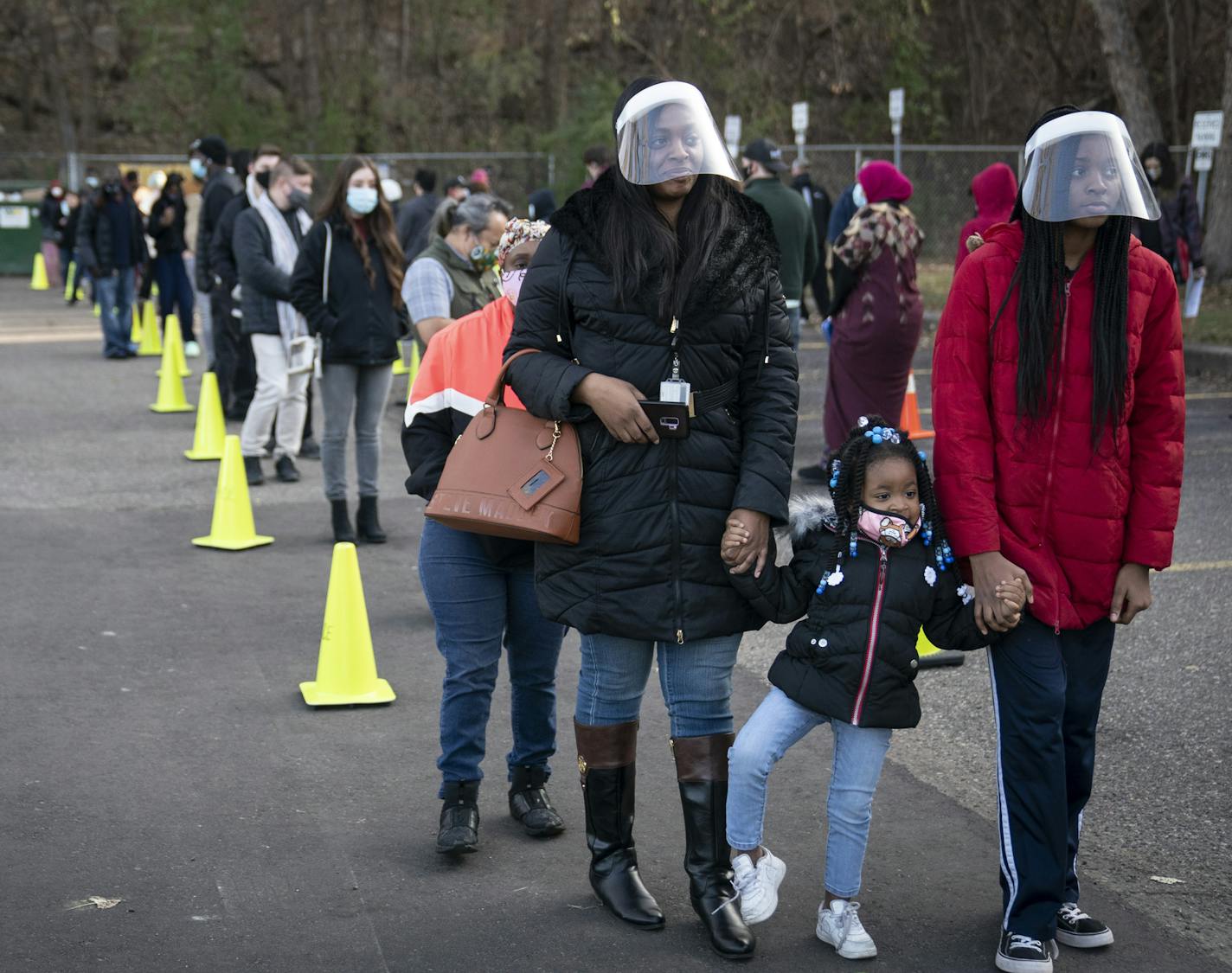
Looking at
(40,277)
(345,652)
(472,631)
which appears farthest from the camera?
(40,277)

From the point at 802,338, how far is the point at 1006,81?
1639 cm

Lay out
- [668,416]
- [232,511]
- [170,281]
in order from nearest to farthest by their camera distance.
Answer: [668,416]
[232,511]
[170,281]

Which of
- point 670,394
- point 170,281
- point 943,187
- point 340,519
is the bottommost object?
point 340,519

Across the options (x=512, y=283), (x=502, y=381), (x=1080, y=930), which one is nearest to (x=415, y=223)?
(x=512, y=283)

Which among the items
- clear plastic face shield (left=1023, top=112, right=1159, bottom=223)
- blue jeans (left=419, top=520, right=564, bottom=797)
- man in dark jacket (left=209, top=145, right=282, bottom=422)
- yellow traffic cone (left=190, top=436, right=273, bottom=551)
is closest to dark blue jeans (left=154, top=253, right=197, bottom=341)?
man in dark jacket (left=209, top=145, right=282, bottom=422)

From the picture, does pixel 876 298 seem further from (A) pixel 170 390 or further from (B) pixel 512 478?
(A) pixel 170 390

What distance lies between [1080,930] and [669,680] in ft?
3.98

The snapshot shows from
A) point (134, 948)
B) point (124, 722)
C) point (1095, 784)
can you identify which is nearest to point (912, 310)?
point (1095, 784)

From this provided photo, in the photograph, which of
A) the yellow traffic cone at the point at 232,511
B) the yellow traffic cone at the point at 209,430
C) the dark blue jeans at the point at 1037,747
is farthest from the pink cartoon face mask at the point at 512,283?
the yellow traffic cone at the point at 209,430

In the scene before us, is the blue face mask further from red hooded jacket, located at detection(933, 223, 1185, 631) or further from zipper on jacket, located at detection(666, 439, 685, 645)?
red hooded jacket, located at detection(933, 223, 1185, 631)

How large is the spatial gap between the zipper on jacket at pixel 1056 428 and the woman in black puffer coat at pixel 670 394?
0.62m

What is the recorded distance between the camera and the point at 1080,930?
404 cm

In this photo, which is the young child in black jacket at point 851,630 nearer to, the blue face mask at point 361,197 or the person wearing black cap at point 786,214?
the blue face mask at point 361,197

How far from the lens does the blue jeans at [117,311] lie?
18438 millimetres
